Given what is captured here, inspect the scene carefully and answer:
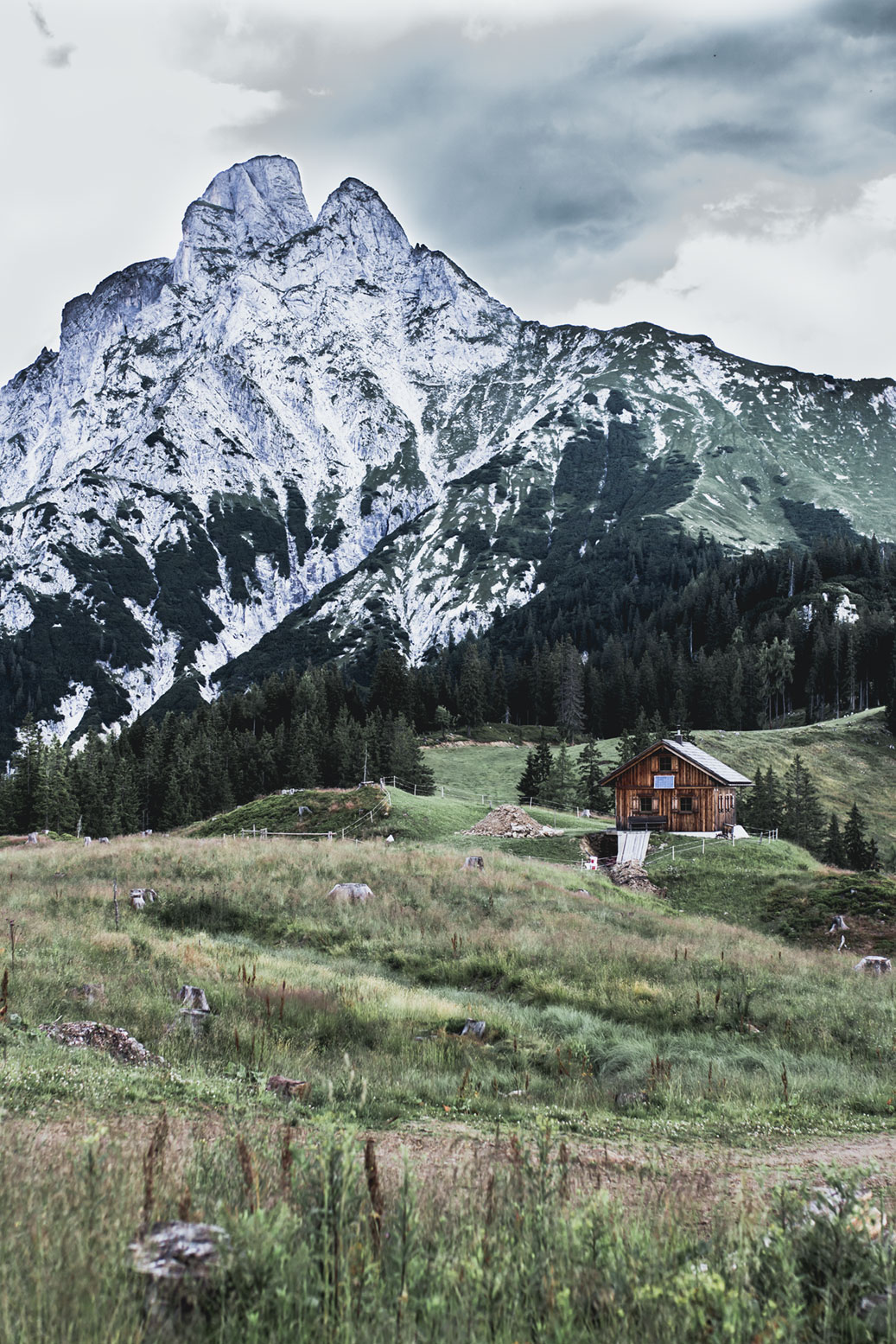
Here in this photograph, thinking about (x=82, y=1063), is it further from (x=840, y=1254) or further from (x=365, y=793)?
(x=365, y=793)

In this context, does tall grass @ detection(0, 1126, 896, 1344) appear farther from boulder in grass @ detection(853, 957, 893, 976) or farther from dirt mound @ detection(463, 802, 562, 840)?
dirt mound @ detection(463, 802, 562, 840)

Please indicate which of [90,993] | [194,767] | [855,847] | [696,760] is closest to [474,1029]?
[90,993]

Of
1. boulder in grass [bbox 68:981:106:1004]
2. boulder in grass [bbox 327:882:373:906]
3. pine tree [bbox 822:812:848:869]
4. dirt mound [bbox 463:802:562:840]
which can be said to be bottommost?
pine tree [bbox 822:812:848:869]

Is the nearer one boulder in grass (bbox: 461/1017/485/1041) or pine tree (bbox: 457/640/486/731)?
boulder in grass (bbox: 461/1017/485/1041)

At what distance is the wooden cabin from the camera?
194 ft

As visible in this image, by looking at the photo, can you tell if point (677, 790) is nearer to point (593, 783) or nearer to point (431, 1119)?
point (593, 783)

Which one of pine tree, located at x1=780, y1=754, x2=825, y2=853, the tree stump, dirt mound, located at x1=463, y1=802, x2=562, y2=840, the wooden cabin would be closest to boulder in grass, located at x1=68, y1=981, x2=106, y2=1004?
the tree stump

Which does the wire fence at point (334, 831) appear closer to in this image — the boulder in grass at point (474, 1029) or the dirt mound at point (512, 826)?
the dirt mound at point (512, 826)

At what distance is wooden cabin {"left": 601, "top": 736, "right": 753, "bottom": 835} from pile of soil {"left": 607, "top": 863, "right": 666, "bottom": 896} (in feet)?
49.7

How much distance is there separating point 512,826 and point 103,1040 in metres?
44.6

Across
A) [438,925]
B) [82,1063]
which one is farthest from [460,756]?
[82,1063]

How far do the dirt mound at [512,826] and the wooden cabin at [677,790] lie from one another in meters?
9.19

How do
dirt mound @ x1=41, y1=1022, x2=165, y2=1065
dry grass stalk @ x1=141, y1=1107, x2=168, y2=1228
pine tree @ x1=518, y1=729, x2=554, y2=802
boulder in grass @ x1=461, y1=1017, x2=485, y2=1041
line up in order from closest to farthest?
1. dry grass stalk @ x1=141, y1=1107, x2=168, y2=1228
2. dirt mound @ x1=41, y1=1022, x2=165, y2=1065
3. boulder in grass @ x1=461, y1=1017, x2=485, y2=1041
4. pine tree @ x1=518, y1=729, x2=554, y2=802

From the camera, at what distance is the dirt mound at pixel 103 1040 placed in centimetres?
1017
